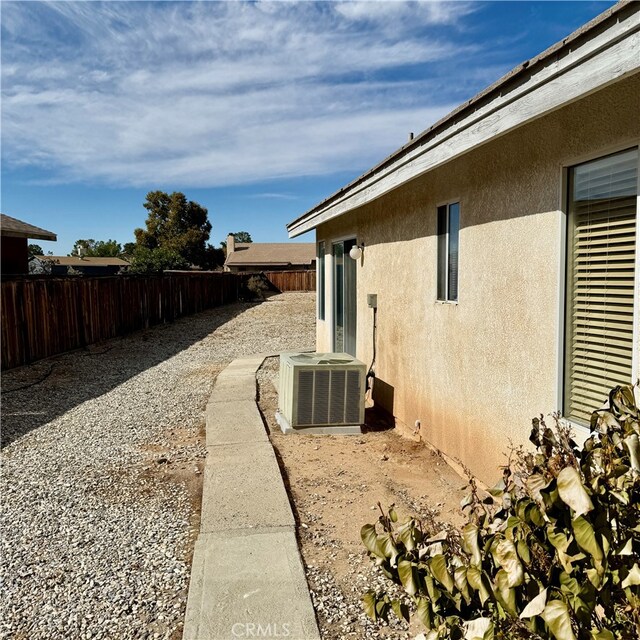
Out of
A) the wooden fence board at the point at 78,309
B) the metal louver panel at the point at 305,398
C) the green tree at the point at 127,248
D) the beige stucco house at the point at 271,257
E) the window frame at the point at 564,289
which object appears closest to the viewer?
the window frame at the point at 564,289

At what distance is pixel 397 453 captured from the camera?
5.98 meters

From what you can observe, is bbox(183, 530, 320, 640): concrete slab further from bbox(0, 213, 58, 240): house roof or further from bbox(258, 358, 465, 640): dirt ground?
bbox(0, 213, 58, 240): house roof

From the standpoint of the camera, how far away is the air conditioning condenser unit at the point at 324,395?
6.65 m

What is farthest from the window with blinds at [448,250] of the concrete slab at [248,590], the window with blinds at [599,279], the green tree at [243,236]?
the green tree at [243,236]

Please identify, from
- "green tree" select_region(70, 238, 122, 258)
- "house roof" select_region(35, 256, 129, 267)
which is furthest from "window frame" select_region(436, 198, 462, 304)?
"green tree" select_region(70, 238, 122, 258)

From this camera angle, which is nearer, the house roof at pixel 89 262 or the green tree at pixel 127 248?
the house roof at pixel 89 262

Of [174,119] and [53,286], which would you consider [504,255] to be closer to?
[53,286]

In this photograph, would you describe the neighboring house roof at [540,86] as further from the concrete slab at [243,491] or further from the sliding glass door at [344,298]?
the sliding glass door at [344,298]

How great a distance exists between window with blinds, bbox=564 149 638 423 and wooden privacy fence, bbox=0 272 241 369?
10.4 meters

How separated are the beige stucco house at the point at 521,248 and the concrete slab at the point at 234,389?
2877mm

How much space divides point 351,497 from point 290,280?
3289 centimetres

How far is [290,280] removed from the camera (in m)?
37.4

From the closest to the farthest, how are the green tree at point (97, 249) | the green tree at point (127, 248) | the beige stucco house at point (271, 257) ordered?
the beige stucco house at point (271, 257)
the green tree at point (127, 248)
the green tree at point (97, 249)

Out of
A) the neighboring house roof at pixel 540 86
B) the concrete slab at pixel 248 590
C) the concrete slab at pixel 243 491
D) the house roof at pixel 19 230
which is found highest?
the house roof at pixel 19 230
